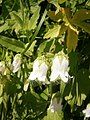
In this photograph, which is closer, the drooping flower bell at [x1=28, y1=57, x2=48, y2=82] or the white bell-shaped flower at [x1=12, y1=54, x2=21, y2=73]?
the drooping flower bell at [x1=28, y1=57, x2=48, y2=82]

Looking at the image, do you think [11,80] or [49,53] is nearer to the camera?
[49,53]

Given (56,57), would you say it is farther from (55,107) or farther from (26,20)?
(26,20)

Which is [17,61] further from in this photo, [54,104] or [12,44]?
[54,104]

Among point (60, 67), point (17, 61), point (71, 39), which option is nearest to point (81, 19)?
point (71, 39)

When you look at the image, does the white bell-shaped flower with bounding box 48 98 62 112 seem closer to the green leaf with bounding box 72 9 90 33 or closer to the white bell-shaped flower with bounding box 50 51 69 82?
the white bell-shaped flower with bounding box 50 51 69 82

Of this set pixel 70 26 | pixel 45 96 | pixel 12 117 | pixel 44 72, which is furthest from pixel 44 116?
pixel 70 26

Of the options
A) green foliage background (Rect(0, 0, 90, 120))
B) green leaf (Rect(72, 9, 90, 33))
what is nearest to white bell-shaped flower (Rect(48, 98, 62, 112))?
green foliage background (Rect(0, 0, 90, 120))

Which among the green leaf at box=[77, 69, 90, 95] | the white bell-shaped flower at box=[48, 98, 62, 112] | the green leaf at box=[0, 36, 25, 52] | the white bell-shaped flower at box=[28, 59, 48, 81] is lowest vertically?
the white bell-shaped flower at box=[48, 98, 62, 112]
